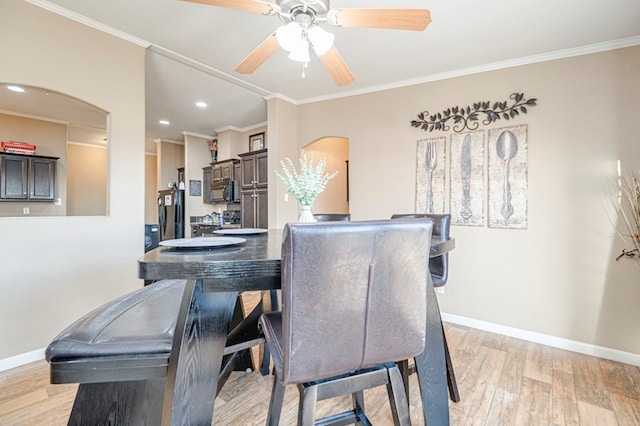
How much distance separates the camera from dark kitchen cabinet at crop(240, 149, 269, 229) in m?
4.39

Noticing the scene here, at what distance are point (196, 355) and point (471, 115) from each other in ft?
10.5

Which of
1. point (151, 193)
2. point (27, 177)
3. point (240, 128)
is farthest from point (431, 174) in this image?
point (151, 193)

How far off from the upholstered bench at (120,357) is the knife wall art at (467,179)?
2777 millimetres

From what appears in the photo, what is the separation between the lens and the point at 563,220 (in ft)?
8.54

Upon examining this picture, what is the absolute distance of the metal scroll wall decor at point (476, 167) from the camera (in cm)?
279

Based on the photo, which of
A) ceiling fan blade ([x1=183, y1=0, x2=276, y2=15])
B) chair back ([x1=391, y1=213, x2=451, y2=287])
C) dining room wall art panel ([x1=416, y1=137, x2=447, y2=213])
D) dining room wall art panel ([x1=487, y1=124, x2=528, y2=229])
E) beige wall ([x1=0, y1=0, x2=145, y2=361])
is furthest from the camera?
dining room wall art panel ([x1=416, y1=137, x2=447, y2=213])

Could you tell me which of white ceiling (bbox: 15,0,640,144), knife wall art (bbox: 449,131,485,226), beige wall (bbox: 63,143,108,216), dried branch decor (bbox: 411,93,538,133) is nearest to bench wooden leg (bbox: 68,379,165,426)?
white ceiling (bbox: 15,0,640,144)

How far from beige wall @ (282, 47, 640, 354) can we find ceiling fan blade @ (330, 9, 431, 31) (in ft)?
5.87

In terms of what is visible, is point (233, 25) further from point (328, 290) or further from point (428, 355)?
point (428, 355)

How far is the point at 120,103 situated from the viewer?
8.30ft

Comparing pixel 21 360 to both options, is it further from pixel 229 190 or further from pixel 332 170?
pixel 332 170

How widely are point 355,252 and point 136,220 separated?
251 cm

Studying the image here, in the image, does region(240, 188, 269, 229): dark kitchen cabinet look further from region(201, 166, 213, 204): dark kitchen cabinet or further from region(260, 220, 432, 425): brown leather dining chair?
region(260, 220, 432, 425): brown leather dining chair

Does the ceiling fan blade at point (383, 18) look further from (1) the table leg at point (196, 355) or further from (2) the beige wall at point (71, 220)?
(2) the beige wall at point (71, 220)
